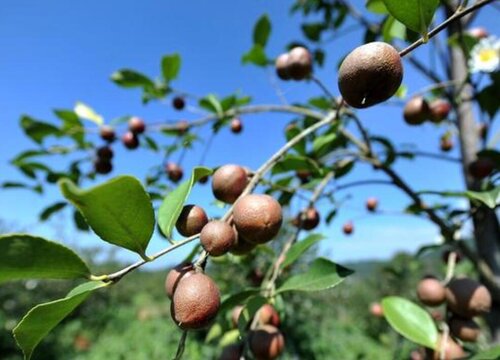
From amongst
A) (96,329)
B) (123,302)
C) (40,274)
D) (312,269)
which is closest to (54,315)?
(40,274)

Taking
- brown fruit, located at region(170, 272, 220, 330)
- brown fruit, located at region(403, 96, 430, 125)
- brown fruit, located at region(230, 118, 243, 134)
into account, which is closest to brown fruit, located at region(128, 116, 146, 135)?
brown fruit, located at region(230, 118, 243, 134)

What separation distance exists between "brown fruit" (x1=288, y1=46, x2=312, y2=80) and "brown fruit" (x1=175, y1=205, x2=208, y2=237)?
1.65 ft

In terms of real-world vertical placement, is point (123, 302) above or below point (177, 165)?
below

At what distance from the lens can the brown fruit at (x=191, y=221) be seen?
561mm

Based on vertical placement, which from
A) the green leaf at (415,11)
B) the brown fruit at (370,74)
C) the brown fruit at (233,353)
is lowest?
the brown fruit at (233,353)

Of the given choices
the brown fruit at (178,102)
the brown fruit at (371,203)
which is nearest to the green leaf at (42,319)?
the brown fruit at (178,102)

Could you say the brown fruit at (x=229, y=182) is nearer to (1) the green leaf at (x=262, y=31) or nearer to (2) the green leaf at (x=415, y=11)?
(2) the green leaf at (x=415, y=11)

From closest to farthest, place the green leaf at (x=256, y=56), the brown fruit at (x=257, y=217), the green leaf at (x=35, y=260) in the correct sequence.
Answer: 1. the green leaf at (x=35, y=260)
2. the brown fruit at (x=257, y=217)
3. the green leaf at (x=256, y=56)

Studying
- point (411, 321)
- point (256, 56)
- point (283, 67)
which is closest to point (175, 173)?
point (256, 56)

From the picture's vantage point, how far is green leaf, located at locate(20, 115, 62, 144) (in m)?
1.46

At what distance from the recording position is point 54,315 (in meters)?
0.48

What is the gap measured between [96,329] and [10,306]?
8.88 feet

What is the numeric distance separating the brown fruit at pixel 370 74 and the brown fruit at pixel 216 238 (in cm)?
21

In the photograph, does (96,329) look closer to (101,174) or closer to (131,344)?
(131,344)
